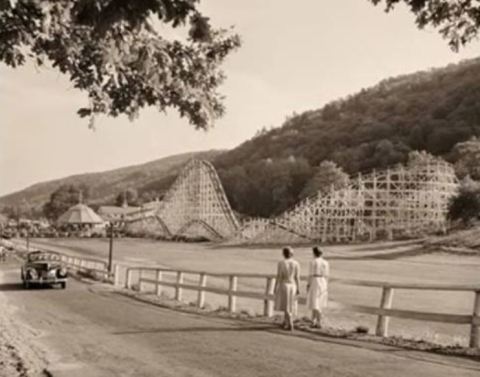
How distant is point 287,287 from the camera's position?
13781mm

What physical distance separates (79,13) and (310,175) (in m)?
174

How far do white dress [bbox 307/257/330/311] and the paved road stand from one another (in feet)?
3.19

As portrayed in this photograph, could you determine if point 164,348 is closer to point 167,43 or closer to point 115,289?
point 167,43

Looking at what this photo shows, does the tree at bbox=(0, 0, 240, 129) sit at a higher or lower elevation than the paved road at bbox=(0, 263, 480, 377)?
higher

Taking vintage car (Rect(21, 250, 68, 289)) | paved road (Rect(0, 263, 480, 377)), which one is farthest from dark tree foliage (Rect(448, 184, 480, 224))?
paved road (Rect(0, 263, 480, 377))

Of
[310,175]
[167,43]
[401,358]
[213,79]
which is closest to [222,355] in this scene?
[401,358]

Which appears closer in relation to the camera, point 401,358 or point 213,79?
Result: point 213,79

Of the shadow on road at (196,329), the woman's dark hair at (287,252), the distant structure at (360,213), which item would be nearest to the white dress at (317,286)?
the woman's dark hair at (287,252)

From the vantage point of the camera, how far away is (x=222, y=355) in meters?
10.4

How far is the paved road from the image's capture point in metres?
9.30

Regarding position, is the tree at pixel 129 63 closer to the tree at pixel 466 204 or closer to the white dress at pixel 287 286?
the white dress at pixel 287 286

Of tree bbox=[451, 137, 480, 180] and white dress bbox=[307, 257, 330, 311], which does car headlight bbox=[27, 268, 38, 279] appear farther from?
tree bbox=[451, 137, 480, 180]

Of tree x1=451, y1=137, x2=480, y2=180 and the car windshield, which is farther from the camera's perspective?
tree x1=451, y1=137, x2=480, y2=180

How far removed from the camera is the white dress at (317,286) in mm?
13977
